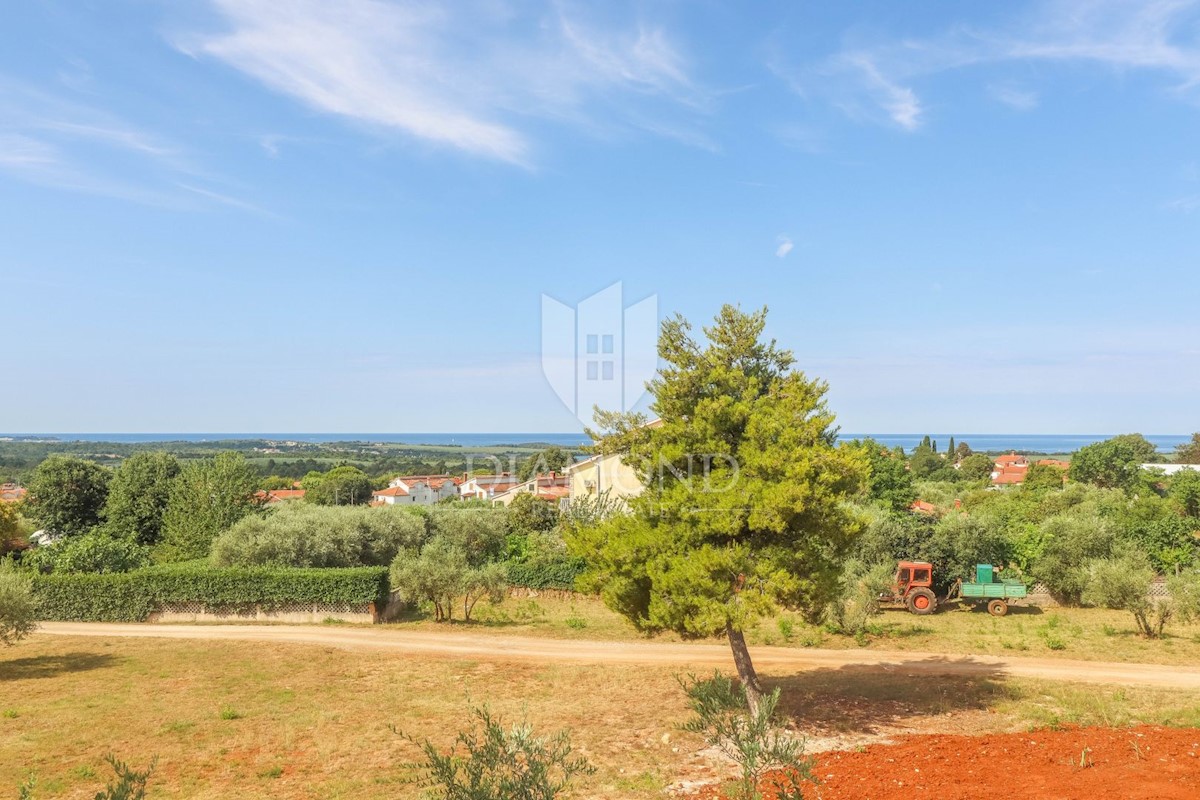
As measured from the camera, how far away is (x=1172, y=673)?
19.0 meters

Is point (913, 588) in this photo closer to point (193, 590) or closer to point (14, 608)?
point (193, 590)

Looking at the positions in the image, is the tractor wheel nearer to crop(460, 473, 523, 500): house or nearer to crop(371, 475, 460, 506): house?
crop(460, 473, 523, 500): house

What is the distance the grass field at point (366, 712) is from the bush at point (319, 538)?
9993 mm

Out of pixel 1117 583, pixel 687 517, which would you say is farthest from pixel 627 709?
pixel 1117 583

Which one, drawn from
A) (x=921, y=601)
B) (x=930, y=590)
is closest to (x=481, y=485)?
(x=930, y=590)

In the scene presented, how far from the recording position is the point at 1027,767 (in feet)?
37.7

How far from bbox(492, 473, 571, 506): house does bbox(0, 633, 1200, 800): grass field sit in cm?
3082

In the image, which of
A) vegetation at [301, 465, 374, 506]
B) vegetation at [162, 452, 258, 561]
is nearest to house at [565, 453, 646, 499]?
vegetation at [162, 452, 258, 561]

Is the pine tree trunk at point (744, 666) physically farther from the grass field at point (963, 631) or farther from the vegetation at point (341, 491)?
the vegetation at point (341, 491)

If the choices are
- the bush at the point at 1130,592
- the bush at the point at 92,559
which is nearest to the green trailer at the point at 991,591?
the bush at the point at 1130,592

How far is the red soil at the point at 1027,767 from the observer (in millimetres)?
10164

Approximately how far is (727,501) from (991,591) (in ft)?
68.7

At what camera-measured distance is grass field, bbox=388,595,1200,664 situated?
2177 cm

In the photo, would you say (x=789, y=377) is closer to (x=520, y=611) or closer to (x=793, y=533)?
(x=793, y=533)
